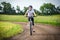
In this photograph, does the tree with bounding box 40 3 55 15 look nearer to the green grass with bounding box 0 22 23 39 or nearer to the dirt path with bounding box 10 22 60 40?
the dirt path with bounding box 10 22 60 40

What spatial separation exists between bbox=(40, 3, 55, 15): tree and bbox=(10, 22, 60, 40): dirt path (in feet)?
0.69

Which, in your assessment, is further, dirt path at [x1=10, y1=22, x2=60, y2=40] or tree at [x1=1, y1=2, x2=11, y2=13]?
tree at [x1=1, y1=2, x2=11, y2=13]

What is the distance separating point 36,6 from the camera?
2.59 m

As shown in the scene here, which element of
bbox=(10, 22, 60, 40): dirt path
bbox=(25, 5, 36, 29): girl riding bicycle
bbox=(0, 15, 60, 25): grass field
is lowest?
bbox=(10, 22, 60, 40): dirt path

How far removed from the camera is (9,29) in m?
2.54

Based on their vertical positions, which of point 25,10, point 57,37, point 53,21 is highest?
point 25,10

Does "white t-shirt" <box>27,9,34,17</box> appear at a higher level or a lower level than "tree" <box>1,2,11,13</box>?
lower

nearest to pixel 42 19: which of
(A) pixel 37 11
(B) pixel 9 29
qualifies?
(A) pixel 37 11

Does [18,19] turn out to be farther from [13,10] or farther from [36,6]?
[36,6]

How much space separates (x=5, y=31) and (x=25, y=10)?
0.43 metres

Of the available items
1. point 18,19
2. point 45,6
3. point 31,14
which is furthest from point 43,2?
point 18,19

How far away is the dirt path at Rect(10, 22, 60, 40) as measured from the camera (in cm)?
250

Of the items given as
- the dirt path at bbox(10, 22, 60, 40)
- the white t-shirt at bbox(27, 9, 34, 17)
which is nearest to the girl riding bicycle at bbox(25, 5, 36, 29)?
the white t-shirt at bbox(27, 9, 34, 17)

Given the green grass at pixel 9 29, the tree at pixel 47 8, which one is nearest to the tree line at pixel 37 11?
the tree at pixel 47 8
